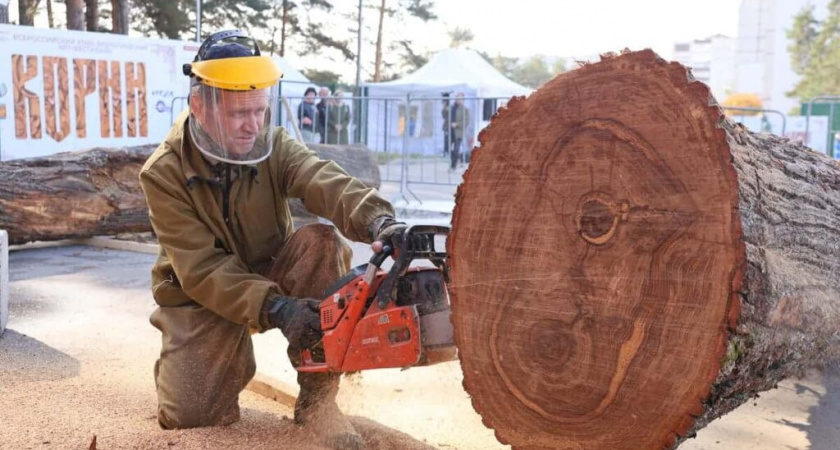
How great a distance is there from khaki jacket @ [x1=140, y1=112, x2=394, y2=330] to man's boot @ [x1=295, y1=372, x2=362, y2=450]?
48cm

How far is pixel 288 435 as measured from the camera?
3.08 metres

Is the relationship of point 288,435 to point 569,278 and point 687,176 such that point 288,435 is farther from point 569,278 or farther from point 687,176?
point 687,176

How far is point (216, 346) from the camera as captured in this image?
3156 mm

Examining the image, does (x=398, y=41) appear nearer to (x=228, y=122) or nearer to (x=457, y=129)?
(x=457, y=129)

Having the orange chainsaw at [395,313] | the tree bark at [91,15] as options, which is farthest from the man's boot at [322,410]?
the tree bark at [91,15]

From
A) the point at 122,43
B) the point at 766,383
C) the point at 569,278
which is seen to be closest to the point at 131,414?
the point at 569,278

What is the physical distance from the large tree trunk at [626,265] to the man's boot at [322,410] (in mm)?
968

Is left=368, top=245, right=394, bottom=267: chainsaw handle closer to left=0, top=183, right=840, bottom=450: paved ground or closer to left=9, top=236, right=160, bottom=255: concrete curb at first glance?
left=0, top=183, right=840, bottom=450: paved ground

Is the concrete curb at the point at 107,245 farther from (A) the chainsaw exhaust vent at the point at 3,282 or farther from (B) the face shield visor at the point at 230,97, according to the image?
(B) the face shield visor at the point at 230,97

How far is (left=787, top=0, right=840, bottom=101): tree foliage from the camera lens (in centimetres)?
3938

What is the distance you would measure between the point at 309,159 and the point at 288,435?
1091 mm

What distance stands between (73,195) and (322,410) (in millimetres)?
4090

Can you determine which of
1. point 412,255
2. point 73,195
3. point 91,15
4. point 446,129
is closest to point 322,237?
point 412,255

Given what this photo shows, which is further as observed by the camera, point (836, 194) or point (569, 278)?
point (836, 194)
